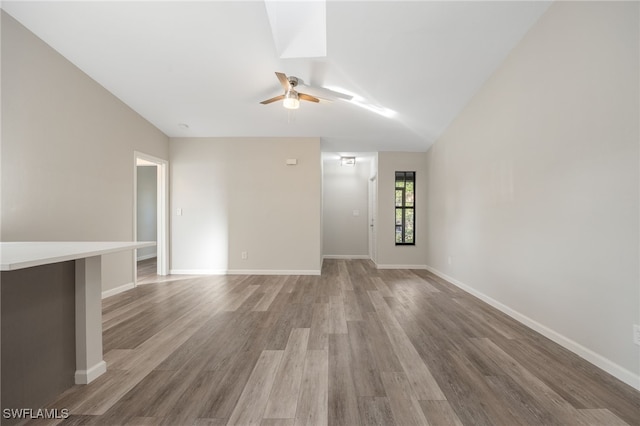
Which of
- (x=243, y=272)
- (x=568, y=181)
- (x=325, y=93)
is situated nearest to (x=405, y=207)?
(x=325, y=93)

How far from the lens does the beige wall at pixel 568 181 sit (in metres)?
1.66

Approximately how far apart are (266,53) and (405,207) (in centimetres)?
392

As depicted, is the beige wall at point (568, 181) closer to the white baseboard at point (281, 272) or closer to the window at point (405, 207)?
the window at point (405, 207)

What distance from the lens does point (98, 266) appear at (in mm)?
1664

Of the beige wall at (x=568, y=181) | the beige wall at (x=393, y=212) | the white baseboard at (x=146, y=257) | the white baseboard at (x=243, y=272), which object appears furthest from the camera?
the white baseboard at (x=146, y=257)

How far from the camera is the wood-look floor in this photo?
1.35m

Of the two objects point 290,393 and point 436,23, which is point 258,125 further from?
point 290,393

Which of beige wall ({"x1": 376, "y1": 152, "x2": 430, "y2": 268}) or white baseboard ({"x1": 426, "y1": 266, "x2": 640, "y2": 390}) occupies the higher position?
beige wall ({"x1": 376, "y1": 152, "x2": 430, "y2": 268})

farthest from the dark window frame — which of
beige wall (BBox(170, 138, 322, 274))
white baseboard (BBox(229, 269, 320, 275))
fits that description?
white baseboard (BBox(229, 269, 320, 275))

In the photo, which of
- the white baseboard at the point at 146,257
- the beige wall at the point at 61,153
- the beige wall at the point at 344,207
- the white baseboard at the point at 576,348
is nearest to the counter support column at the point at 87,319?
the beige wall at the point at 61,153

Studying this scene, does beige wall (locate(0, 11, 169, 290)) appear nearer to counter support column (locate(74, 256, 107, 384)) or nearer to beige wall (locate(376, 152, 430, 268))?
counter support column (locate(74, 256, 107, 384))

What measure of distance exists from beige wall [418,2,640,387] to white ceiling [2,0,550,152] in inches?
18.6

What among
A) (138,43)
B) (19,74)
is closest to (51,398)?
(19,74)

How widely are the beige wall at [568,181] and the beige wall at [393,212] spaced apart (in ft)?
6.58
